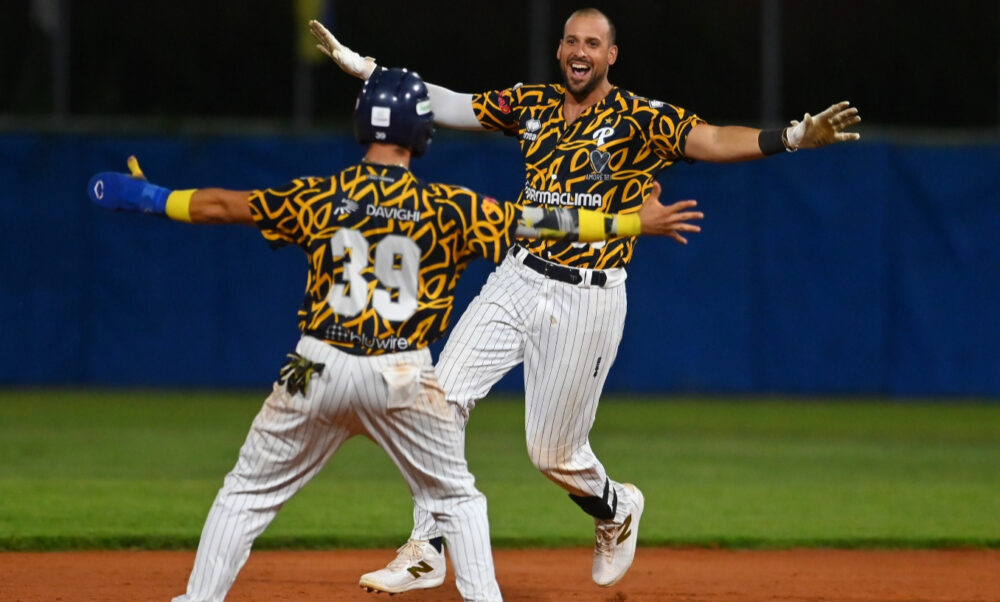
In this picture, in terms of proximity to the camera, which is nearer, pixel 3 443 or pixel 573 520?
pixel 573 520

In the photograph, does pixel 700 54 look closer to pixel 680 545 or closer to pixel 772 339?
pixel 772 339

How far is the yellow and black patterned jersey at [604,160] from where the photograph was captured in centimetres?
686

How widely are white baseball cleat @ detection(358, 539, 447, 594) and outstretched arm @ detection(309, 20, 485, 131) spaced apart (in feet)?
6.72

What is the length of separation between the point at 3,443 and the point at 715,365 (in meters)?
7.62

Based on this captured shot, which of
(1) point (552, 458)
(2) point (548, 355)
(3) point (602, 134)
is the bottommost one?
(1) point (552, 458)

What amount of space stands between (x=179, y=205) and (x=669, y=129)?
8.19ft

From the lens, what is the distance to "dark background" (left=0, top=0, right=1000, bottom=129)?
17641mm

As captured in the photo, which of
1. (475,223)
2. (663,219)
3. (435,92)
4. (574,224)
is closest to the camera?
(475,223)

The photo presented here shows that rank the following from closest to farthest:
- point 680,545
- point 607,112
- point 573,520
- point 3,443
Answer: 1. point 607,112
2. point 680,545
3. point 573,520
4. point 3,443

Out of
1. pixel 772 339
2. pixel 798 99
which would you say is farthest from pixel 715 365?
pixel 798 99

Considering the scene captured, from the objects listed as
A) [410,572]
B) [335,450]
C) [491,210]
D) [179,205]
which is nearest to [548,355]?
[410,572]

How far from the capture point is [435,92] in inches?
293

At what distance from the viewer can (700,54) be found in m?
17.9

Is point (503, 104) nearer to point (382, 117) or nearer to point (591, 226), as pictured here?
point (591, 226)
